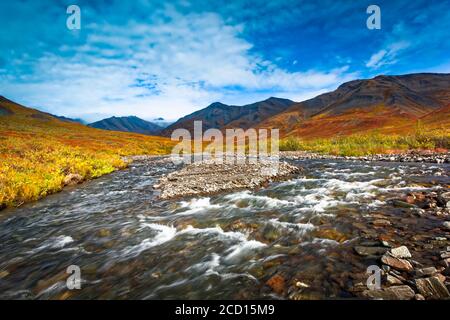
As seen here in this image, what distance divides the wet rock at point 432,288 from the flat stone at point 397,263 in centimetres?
62

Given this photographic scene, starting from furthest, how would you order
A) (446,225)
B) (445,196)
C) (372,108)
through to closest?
(372,108) → (445,196) → (446,225)

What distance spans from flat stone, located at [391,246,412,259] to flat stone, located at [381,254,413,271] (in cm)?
17

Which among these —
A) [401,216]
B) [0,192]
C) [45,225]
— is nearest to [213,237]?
[401,216]

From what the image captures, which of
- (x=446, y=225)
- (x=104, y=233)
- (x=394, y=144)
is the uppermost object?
(x=394, y=144)

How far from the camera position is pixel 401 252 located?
5.88 metres

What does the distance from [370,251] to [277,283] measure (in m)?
2.62

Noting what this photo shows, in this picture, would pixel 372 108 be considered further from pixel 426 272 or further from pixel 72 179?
pixel 426 272

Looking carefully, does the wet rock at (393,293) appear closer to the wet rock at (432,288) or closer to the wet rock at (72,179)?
the wet rock at (432,288)

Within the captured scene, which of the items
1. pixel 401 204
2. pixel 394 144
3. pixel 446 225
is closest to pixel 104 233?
pixel 446 225

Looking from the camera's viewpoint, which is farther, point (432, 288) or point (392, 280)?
point (392, 280)
